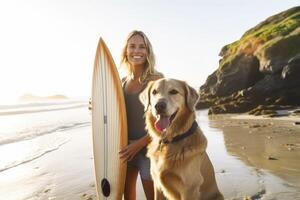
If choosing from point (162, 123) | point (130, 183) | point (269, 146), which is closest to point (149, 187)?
point (130, 183)

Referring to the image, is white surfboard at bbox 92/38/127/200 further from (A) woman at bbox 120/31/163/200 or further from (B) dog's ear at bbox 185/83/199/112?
(B) dog's ear at bbox 185/83/199/112

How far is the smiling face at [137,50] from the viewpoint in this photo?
4402 mm

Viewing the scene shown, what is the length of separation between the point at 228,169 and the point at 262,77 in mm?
17174

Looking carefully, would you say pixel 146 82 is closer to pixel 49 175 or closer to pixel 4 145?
pixel 49 175

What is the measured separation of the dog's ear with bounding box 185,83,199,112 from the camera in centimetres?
427

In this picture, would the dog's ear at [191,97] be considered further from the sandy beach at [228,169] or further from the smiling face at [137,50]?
the sandy beach at [228,169]

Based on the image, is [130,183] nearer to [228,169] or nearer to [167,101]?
[167,101]

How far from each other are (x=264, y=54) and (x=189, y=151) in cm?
2030

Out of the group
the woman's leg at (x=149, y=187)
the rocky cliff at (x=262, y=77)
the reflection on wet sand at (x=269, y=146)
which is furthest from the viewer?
the rocky cliff at (x=262, y=77)

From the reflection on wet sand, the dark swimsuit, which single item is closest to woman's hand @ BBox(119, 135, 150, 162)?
the dark swimsuit

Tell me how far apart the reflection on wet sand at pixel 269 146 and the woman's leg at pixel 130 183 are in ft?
9.58

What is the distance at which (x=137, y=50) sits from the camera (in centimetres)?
441

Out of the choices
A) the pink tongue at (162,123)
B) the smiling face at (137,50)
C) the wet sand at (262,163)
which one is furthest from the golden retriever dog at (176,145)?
the wet sand at (262,163)

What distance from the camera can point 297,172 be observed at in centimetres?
679
